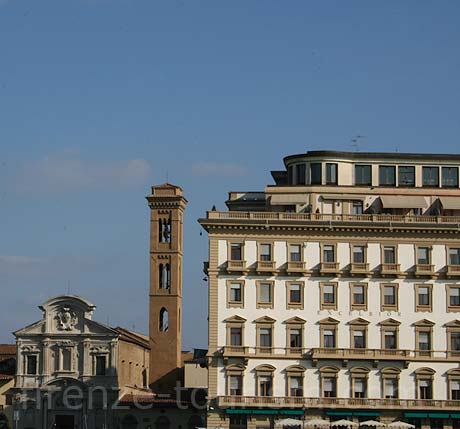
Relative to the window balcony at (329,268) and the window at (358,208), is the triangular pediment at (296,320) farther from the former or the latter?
the window at (358,208)

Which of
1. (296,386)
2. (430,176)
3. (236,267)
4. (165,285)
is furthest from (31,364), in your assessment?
(430,176)

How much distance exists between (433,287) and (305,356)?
38.1 feet

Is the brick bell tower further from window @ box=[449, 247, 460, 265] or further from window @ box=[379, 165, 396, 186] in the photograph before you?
window @ box=[449, 247, 460, 265]

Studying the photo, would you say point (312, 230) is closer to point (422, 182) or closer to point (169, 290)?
point (422, 182)

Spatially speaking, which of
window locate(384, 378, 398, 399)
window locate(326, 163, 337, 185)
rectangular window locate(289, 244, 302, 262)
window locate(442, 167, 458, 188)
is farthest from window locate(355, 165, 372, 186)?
window locate(384, 378, 398, 399)

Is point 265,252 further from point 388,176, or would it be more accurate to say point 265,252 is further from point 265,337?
point 388,176

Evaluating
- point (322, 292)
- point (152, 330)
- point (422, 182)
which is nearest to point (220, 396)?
point (322, 292)

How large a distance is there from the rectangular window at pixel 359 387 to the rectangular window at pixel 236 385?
895 cm

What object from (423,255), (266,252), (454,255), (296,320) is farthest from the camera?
(454,255)

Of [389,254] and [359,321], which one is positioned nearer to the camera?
[359,321]

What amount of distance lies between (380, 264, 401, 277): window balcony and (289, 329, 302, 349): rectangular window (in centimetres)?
813

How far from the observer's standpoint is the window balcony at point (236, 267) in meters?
97.7

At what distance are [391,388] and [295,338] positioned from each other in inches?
335

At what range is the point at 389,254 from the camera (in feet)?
324
